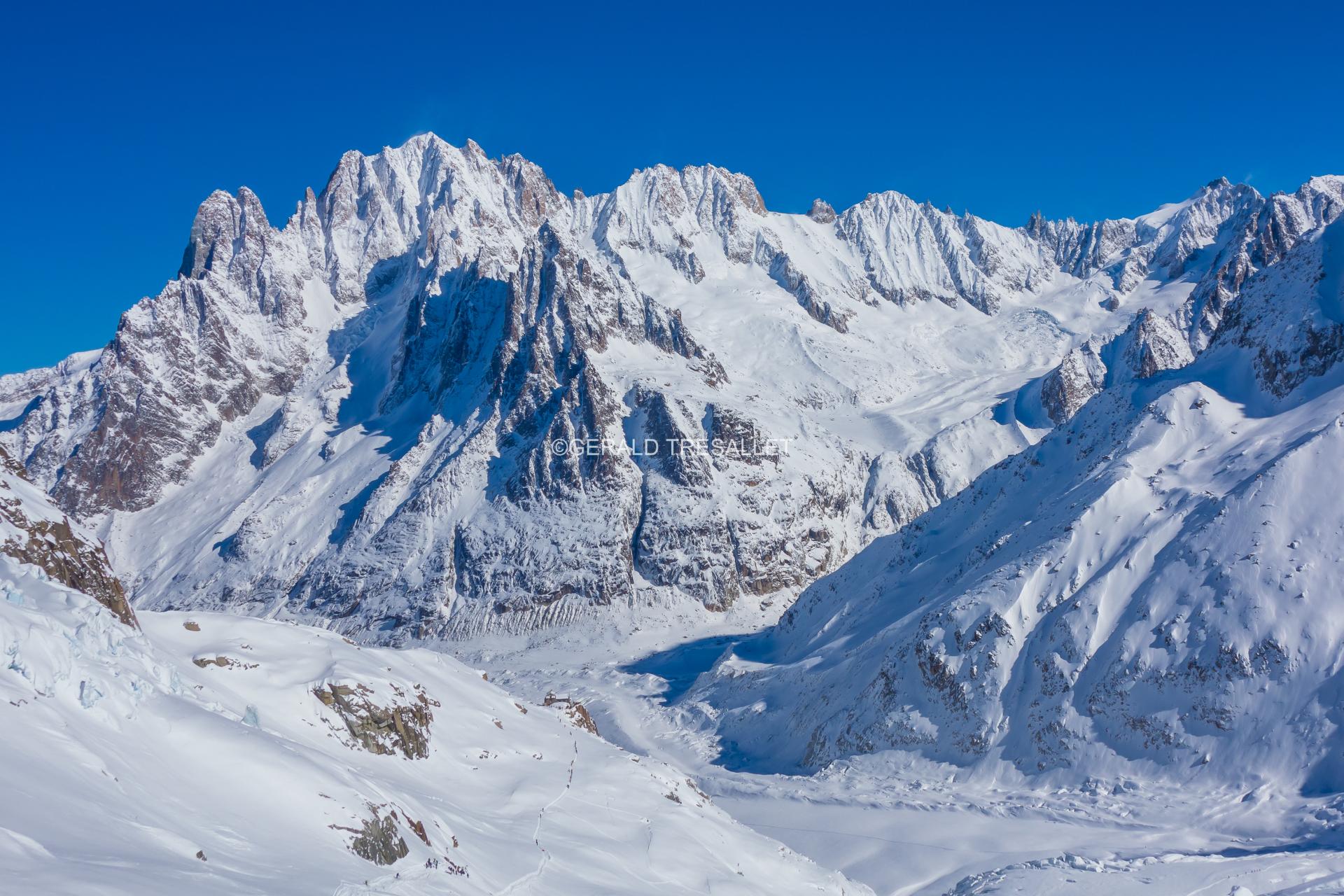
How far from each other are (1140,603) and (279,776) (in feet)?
173

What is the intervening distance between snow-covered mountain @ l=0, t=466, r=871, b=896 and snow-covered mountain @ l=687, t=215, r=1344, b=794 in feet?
74.2

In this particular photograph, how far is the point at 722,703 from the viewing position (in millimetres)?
86188

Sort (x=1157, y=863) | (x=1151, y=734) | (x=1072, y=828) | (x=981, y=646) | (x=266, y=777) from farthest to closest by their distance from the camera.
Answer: (x=981, y=646) < (x=1151, y=734) < (x=1072, y=828) < (x=1157, y=863) < (x=266, y=777)

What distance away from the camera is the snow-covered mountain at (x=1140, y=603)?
51031mm

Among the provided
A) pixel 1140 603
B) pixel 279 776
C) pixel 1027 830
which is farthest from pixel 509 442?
pixel 279 776

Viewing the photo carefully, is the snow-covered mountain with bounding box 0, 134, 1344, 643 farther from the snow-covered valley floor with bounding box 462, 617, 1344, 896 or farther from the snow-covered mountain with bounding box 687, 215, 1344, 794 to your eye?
the snow-covered valley floor with bounding box 462, 617, 1344, 896

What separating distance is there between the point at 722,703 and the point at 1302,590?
49.1 meters

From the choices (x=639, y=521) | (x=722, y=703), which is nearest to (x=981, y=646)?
(x=722, y=703)

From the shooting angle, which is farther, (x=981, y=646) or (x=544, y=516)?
(x=544, y=516)

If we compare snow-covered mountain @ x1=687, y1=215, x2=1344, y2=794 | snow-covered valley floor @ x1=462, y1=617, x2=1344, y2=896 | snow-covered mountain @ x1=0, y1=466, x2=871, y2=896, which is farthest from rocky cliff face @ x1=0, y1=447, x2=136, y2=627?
snow-covered mountain @ x1=687, y1=215, x2=1344, y2=794

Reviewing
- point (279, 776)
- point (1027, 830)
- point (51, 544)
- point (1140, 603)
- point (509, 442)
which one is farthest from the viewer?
point (509, 442)

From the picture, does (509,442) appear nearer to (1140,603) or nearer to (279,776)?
(1140,603)

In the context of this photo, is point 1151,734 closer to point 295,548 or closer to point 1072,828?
point 1072,828

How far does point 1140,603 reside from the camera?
57.5m
